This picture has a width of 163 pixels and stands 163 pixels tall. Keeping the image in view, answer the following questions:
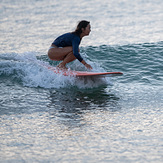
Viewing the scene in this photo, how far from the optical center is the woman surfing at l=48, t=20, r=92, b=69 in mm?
7980

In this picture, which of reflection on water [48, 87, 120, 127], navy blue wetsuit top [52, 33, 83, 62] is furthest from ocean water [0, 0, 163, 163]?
navy blue wetsuit top [52, 33, 83, 62]

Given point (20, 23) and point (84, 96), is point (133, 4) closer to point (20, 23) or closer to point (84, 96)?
point (20, 23)

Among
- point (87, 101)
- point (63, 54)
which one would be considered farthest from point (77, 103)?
point (63, 54)

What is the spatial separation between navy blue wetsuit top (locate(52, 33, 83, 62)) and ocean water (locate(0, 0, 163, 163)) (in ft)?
2.02

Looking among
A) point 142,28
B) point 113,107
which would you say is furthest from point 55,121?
point 142,28

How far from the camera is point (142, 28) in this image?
15727 mm

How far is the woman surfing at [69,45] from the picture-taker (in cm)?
798

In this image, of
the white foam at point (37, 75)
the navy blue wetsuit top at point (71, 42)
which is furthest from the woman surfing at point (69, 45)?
the white foam at point (37, 75)

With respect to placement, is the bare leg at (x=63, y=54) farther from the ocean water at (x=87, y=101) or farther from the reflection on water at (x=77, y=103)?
the reflection on water at (x=77, y=103)

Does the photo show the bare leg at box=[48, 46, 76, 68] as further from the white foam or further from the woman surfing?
the white foam

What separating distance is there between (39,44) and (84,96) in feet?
19.3

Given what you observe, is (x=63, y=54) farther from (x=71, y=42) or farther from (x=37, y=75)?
(x=37, y=75)

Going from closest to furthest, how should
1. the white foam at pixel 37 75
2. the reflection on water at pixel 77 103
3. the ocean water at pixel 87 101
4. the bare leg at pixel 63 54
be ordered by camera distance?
the ocean water at pixel 87 101
the reflection on water at pixel 77 103
the white foam at pixel 37 75
the bare leg at pixel 63 54

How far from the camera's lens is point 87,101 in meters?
7.03
